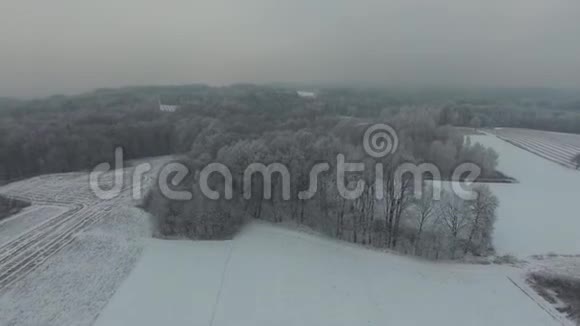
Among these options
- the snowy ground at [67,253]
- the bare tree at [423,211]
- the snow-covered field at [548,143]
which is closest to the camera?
the snowy ground at [67,253]

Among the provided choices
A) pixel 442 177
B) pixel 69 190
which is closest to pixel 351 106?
pixel 442 177

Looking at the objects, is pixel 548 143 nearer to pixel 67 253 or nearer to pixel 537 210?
pixel 537 210

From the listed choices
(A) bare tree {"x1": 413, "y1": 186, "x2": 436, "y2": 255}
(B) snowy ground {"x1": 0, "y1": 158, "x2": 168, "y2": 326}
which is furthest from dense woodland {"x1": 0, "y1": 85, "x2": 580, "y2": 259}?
(B) snowy ground {"x1": 0, "y1": 158, "x2": 168, "y2": 326}

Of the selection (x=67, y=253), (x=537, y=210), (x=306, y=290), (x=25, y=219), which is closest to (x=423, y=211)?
(x=306, y=290)

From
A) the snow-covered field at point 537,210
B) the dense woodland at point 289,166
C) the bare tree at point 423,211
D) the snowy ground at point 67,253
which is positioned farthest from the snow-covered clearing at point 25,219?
the snow-covered field at point 537,210

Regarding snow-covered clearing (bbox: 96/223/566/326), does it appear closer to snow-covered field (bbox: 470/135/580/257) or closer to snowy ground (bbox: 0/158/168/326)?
snowy ground (bbox: 0/158/168/326)

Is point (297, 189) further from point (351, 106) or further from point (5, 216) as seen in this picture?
point (351, 106)

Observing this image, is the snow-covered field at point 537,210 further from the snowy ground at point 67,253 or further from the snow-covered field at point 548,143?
the snowy ground at point 67,253
